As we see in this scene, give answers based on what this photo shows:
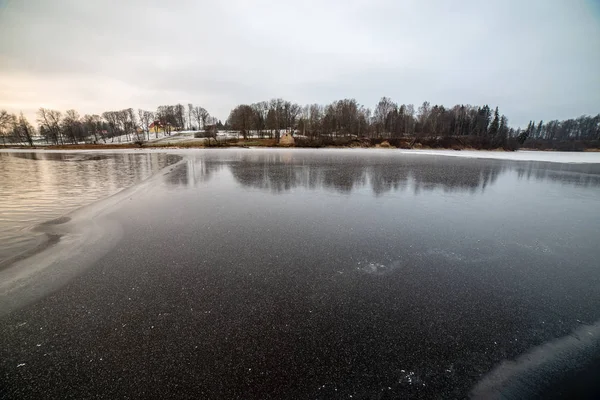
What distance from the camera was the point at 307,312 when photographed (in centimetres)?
367

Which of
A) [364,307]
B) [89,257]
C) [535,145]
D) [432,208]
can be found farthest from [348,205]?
[535,145]

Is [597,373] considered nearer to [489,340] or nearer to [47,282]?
[489,340]

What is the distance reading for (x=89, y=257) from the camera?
5359 millimetres

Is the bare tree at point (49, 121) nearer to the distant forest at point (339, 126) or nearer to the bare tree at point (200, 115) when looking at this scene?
the distant forest at point (339, 126)

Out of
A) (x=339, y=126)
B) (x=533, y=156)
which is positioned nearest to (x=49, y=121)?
(x=339, y=126)

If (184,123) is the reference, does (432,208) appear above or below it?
below

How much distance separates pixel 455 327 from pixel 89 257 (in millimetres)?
6734

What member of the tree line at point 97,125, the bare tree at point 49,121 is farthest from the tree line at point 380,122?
the bare tree at point 49,121

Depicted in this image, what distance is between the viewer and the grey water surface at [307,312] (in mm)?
2656

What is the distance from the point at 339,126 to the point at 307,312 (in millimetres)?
87464

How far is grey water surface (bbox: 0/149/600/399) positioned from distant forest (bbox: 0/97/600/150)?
6255cm

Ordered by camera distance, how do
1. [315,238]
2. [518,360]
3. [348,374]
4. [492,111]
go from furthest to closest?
[492,111], [315,238], [518,360], [348,374]

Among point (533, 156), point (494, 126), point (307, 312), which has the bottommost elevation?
point (307, 312)

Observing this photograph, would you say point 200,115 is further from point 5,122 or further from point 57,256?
point 57,256
